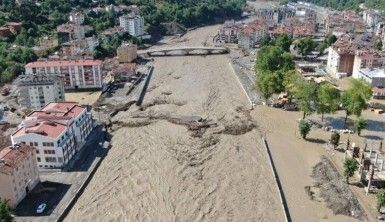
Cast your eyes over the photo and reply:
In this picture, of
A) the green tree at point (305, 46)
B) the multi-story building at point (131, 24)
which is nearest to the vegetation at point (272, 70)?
the green tree at point (305, 46)

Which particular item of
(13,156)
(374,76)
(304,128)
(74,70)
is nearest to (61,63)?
(74,70)

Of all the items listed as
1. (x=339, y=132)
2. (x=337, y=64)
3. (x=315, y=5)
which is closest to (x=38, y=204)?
(x=339, y=132)

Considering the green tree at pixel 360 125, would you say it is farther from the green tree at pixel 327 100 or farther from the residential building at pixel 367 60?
the residential building at pixel 367 60

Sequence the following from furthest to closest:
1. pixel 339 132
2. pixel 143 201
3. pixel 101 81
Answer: pixel 101 81, pixel 339 132, pixel 143 201

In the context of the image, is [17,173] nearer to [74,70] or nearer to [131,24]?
[74,70]

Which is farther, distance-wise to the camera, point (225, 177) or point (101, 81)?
point (101, 81)

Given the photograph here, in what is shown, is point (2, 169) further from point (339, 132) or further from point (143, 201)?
point (339, 132)

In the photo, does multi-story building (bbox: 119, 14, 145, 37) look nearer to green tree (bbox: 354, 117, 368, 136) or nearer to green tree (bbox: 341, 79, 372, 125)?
green tree (bbox: 341, 79, 372, 125)
